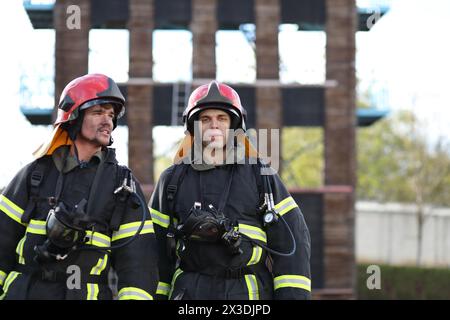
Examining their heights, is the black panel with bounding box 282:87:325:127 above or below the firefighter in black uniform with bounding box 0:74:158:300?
above

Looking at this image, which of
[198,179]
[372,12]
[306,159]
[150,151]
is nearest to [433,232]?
[306,159]

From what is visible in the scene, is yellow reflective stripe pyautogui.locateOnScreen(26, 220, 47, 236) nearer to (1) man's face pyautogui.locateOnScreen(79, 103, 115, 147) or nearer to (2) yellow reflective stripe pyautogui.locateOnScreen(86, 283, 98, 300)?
(2) yellow reflective stripe pyautogui.locateOnScreen(86, 283, 98, 300)

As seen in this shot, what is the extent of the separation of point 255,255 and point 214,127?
92cm

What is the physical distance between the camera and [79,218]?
5520mm

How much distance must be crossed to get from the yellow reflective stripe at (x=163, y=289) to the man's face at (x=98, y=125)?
1039 mm

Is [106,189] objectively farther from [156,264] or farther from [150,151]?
[150,151]

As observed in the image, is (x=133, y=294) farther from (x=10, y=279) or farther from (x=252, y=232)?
(x=252, y=232)

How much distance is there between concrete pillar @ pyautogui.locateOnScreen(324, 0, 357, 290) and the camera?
73.5 feet

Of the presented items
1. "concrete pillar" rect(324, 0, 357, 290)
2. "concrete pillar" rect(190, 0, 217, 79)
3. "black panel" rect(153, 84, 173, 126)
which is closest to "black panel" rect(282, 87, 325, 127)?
"concrete pillar" rect(324, 0, 357, 290)

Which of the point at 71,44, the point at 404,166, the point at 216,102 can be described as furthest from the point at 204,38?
the point at 404,166

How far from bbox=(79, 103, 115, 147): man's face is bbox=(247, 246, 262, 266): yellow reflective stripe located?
122 cm

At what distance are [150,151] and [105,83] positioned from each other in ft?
53.3

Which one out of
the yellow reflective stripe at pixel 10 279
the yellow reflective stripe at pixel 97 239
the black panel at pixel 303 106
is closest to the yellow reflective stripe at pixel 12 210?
the yellow reflective stripe at pixel 10 279

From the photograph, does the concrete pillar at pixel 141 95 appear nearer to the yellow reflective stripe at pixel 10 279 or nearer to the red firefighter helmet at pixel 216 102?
the red firefighter helmet at pixel 216 102
